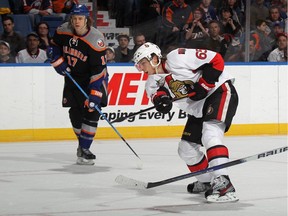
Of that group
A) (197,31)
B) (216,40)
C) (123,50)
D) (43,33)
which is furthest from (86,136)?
(216,40)

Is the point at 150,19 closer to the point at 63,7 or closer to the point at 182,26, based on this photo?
the point at 182,26

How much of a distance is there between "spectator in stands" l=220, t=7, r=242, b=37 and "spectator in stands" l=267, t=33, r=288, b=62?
39cm

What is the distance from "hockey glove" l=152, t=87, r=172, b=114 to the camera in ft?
18.8

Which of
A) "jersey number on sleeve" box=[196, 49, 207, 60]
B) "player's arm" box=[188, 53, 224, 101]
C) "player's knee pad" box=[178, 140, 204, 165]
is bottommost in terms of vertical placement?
"player's knee pad" box=[178, 140, 204, 165]

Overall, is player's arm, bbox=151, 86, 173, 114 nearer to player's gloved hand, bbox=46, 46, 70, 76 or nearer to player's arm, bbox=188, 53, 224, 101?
player's arm, bbox=188, 53, 224, 101

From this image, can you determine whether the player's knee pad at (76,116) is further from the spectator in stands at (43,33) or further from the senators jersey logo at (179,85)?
the senators jersey logo at (179,85)

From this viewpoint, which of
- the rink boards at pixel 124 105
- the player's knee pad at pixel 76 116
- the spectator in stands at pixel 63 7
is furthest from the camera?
the spectator in stands at pixel 63 7

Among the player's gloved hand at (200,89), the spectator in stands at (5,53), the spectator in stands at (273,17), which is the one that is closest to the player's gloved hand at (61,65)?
the spectator in stands at (5,53)

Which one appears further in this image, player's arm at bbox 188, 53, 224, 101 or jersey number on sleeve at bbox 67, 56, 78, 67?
jersey number on sleeve at bbox 67, 56, 78, 67

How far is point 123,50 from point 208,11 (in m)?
1.03

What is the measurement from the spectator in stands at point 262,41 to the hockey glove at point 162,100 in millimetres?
3919

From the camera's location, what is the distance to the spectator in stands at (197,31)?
9414 millimetres

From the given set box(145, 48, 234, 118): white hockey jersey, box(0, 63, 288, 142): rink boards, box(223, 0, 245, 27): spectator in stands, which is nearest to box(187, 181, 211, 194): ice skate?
box(145, 48, 234, 118): white hockey jersey

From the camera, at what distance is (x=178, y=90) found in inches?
225
